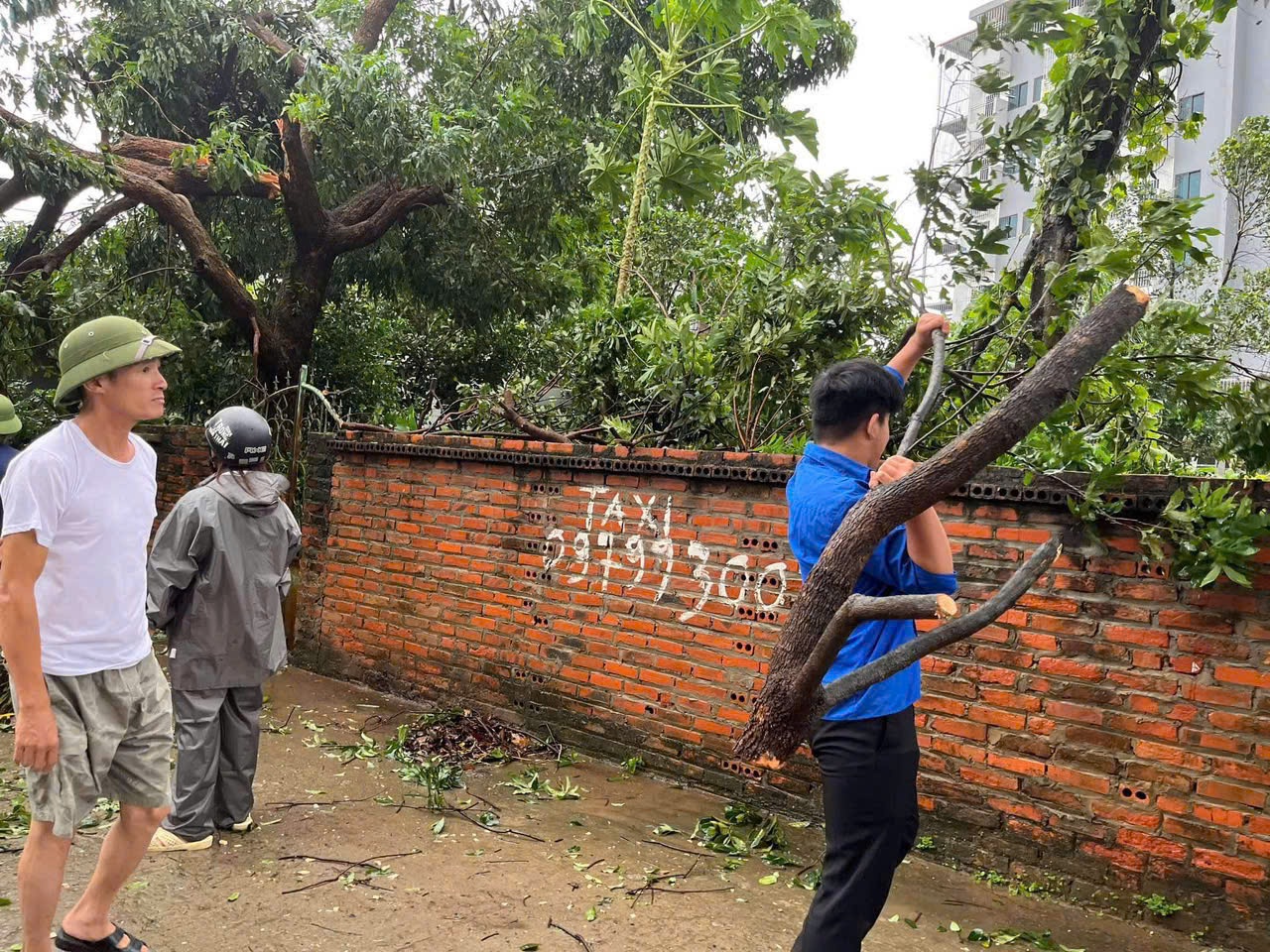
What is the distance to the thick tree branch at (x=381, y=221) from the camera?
32.2ft

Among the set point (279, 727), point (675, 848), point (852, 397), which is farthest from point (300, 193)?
point (852, 397)

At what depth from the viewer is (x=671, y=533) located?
5.30m

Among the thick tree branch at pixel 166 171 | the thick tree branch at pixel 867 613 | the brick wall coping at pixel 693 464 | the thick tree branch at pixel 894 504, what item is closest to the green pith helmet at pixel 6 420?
the brick wall coping at pixel 693 464

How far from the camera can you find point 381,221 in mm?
9836

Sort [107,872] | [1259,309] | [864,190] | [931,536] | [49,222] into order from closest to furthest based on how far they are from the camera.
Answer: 1. [931,536]
2. [107,872]
3. [864,190]
4. [49,222]
5. [1259,309]

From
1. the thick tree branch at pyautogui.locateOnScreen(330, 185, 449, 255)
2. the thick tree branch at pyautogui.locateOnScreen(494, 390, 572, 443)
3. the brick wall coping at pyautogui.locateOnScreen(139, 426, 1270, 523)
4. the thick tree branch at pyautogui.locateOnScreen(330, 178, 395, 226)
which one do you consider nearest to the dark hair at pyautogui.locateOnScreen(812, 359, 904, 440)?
the brick wall coping at pyautogui.locateOnScreen(139, 426, 1270, 523)

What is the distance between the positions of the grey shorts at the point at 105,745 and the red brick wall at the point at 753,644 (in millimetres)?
2790

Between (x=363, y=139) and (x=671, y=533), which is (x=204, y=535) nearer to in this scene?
(x=671, y=533)

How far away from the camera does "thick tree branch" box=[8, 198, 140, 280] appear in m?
9.04

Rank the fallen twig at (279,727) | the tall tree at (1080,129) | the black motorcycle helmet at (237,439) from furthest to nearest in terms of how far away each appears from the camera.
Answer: the fallen twig at (279,727) < the black motorcycle helmet at (237,439) < the tall tree at (1080,129)

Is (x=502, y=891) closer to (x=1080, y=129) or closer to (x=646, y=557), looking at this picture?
(x=646, y=557)

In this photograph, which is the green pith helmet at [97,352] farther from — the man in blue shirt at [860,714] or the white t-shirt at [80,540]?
the man in blue shirt at [860,714]

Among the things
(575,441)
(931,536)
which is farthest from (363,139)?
(931,536)

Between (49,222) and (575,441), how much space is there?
21.7 ft
